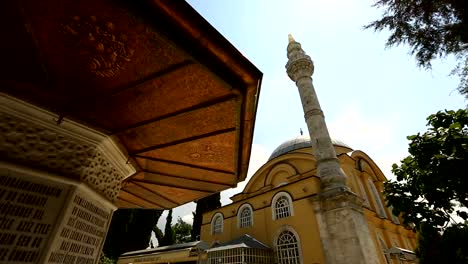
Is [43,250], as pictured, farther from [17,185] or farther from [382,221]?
[382,221]

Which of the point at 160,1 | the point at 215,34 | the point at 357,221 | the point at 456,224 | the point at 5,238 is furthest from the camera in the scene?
the point at 357,221

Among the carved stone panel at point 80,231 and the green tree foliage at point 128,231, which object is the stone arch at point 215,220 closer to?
the green tree foliage at point 128,231

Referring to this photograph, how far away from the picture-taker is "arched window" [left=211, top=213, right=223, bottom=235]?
15.2 metres

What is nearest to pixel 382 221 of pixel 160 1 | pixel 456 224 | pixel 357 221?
pixel 357 221

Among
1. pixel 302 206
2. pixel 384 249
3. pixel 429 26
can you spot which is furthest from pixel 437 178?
pixel 384 249

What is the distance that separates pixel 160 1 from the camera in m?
1.06

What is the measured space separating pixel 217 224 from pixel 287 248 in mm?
5300

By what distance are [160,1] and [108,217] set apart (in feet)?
5.80

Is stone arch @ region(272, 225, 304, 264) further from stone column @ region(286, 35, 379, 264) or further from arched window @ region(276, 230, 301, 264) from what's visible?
stone column @ region(286, 35, 379, 264)

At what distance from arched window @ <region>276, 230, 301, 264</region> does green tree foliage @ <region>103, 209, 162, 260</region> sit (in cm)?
987

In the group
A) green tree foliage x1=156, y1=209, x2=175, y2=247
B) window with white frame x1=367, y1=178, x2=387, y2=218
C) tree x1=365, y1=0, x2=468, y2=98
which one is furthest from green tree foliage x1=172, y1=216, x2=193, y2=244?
tree x1=365, y1=0, x2=468, y2=98

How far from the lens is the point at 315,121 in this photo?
44.6ft

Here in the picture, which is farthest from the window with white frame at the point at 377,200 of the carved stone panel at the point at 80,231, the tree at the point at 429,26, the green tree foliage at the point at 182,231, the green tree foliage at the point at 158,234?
the green tree foliage at the point at 182,231

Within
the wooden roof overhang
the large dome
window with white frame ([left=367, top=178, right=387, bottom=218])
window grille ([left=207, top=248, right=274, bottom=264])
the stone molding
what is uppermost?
the large dome
